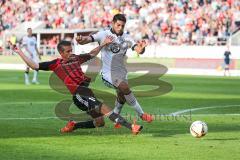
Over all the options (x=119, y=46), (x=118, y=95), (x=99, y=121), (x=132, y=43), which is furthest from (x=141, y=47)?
(x=118, y=95)

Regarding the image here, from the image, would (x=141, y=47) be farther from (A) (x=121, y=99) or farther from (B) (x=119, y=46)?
(A) (x=121, y=99)

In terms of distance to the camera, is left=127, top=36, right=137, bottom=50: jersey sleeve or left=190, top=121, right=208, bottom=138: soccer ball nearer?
left=190, top=121, right=208, bottom=138: soccer ball

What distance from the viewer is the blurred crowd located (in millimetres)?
48531

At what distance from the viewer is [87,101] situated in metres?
13.8

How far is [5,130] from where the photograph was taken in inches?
Answer: 569

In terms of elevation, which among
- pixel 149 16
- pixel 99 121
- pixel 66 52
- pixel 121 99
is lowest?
pixel 149 16

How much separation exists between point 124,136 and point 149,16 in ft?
129

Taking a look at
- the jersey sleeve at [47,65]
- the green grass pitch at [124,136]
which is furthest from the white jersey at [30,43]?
the jersey sleeve at [47,65]

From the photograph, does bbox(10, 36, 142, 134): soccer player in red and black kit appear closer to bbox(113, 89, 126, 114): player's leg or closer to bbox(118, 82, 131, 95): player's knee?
bbox(118, 82, 131, 95): player's knee

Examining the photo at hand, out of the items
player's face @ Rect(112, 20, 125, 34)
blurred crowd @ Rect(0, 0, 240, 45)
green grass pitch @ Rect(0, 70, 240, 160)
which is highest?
player's face @ Rect(112, 20, 125, 34)

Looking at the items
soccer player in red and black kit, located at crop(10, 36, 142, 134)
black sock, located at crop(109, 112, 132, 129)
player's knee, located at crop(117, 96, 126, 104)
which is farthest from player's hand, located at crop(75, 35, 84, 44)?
player's knee, located at crop(117, 96, 126, 104)

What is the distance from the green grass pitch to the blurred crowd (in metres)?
25.7

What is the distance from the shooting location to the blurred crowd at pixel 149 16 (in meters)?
48.5

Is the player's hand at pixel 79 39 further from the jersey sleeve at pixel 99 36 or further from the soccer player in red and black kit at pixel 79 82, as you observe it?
the jersey sleeve at pixel 99 36
